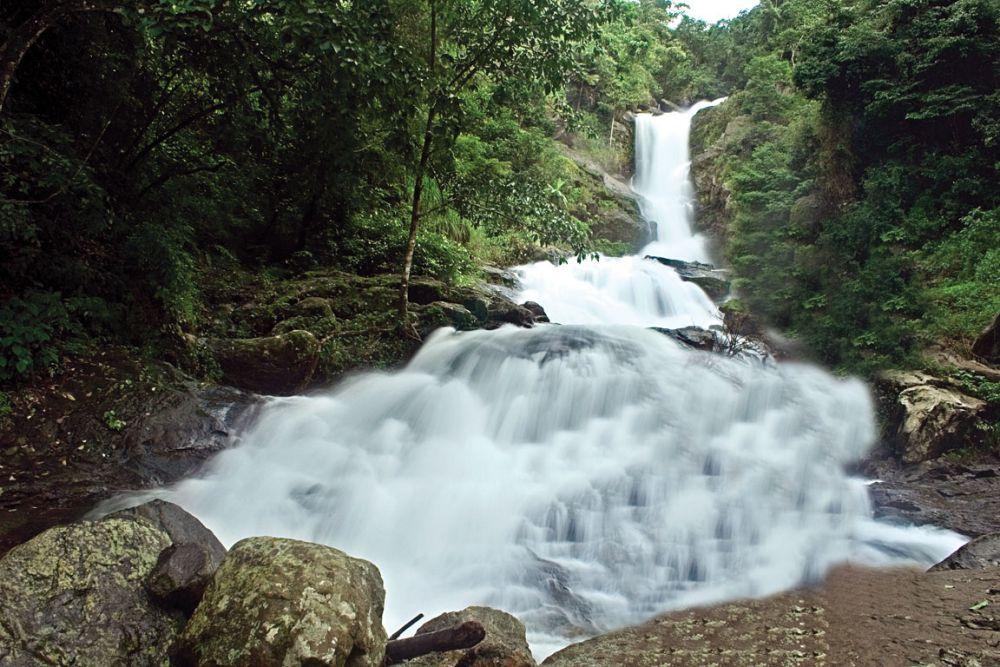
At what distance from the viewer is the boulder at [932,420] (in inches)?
273

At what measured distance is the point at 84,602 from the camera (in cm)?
287

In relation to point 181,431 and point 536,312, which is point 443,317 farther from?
point 181,431

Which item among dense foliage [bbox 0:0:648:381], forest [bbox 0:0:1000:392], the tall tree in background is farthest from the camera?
the tall tree in background

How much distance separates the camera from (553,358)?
348 inches

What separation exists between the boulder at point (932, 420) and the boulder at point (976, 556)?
2.81 meters

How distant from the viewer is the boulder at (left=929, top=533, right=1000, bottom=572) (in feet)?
13.9

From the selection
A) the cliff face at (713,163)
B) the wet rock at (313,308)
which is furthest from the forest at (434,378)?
the cliff face at (713,163)

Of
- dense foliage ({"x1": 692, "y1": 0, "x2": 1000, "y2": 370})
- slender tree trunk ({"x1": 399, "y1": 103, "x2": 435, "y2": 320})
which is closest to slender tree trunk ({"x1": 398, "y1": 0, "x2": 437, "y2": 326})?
slender tree trunk ({"x1": 399, "y1": 103, "x2": 435, "y2": 320})

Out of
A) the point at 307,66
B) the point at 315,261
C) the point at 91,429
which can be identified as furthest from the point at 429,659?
the point at 315,261

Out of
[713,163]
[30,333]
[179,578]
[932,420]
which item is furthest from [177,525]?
[713,163]

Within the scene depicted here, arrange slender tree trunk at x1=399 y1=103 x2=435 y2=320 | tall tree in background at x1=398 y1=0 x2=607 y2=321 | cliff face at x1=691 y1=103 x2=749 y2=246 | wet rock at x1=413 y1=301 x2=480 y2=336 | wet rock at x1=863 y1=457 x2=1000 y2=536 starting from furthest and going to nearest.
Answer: cliff face at x1=691 y1=103 x2=749 y2=246 → wet rock at x1=413 y1=301 x2=480 y2=336 → slender tree trunk at x1=399 y1=103 x2=435 y2=320 → tall tree in background at x1=398 y1=0 x2=607 y2=321 → wet rock at x1=863 y1=457 x2=1000 y2=536

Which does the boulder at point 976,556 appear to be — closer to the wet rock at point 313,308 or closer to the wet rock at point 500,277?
the wet rock at point 313,308

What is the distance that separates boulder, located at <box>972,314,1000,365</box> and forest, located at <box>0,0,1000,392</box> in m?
0.19

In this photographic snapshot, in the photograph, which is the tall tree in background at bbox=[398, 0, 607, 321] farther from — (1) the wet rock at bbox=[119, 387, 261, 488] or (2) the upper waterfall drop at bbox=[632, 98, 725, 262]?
(2) the upper waterfall drop at bbox=[632, 98, 725, 262]
